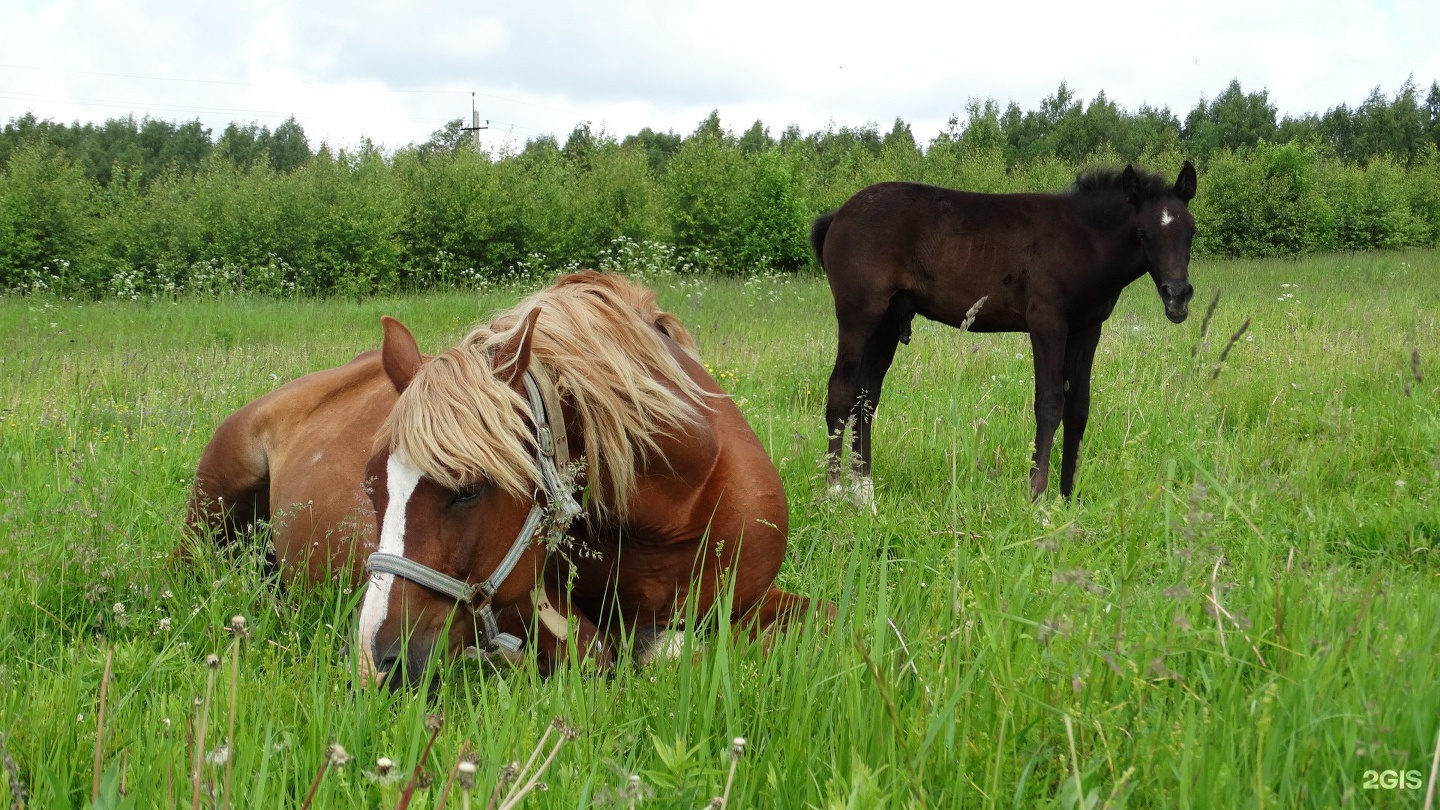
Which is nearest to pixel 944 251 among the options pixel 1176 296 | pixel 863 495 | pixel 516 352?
pixel 1176 296

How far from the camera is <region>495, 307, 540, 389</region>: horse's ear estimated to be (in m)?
2.31

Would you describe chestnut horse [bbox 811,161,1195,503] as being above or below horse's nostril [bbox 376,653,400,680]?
above

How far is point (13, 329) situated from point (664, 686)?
1556cm

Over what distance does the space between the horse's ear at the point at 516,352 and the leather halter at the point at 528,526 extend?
3 centimetres

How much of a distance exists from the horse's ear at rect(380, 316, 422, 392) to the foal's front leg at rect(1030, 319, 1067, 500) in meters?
3.57

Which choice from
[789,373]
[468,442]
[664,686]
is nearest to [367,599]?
[468,442]

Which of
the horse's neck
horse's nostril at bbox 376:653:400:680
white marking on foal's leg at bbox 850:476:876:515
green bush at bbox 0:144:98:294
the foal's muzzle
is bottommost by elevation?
white marking on foal's leg at bbox 850:476:876:515

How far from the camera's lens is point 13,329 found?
13.6m

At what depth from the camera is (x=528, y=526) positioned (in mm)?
2297

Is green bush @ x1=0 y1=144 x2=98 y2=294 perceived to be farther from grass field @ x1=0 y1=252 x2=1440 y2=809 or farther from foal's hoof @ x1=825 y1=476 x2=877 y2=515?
foal's hoof @ x1=825 y1=476 x2=877 y2=515

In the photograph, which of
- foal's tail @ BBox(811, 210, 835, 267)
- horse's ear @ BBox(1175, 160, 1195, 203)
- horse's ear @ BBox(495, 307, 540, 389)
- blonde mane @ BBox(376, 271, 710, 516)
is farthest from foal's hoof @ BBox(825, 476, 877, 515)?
horse's ear @ BBox(1175, 160, 1195, 203)

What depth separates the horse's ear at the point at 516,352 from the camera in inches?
91.1

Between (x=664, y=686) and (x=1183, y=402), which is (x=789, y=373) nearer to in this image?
(x=1183, y=402)

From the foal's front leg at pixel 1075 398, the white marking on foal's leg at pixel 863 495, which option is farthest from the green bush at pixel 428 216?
the white marking on foal's leg at pixel 863 495
